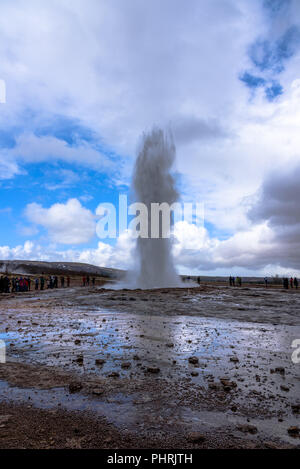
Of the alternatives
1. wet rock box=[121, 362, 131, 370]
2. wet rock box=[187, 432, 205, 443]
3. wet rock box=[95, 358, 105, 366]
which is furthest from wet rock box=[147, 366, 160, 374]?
wet rock box=[187, 432, 205, 443]

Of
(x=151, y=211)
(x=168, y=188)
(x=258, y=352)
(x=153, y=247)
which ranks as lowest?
(x=258, y=352)

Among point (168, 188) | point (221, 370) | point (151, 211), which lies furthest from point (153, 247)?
point (221, 370)

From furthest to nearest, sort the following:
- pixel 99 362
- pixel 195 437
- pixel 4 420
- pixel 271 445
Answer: pixel 99 362 < pixel 4 420 < pixel 195 437 < pixel 271 445

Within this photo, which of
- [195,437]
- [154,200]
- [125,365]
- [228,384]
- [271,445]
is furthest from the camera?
[154,200]

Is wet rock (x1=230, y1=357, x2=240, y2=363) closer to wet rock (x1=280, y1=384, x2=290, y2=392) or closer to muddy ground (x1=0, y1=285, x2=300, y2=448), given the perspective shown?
muddy ground (x1=0, y1=285, x2=300, y2=448)

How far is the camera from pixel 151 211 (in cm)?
3862

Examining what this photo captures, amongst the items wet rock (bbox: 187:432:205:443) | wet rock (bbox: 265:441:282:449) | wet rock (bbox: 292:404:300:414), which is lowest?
wet rock (bbox: 292:404:300:414)

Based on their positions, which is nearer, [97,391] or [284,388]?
[97,391]

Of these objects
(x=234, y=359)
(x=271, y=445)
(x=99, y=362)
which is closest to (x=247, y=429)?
(x=271, y=445)

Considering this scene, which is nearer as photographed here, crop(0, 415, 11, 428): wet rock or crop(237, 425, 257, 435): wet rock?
crop(237, 425, 257, 435): wet rock

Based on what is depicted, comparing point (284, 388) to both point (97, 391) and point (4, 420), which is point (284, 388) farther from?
point (4, 420)

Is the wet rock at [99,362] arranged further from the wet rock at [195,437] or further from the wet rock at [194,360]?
the wet rock at [195,437]

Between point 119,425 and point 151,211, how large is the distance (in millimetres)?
35423
